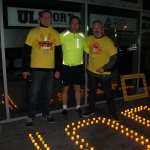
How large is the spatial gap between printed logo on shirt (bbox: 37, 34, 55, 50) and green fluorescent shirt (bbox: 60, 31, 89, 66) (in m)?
0.36

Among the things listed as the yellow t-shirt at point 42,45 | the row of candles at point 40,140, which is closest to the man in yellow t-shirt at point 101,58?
the yellow t-shirt at point 42,45

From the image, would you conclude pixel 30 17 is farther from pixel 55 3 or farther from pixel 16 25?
pixel 55 3

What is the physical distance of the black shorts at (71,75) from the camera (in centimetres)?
439

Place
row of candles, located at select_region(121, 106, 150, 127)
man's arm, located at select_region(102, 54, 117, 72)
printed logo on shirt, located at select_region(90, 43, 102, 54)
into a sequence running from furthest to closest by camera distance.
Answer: row of candles, located at select_region(121, 106, 150, 127) < printed logo on shirt, located at select_region(90, 43, 102, 54) < man's arm, located at select_region(102, 54, 117, 72)

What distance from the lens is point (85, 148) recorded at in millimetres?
3426

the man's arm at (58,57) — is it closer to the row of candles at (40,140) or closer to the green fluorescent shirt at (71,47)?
the green fluorescent shirt at (71,47)

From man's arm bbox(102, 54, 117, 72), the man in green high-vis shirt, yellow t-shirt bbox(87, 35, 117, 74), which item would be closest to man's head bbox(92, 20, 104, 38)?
yellow t-shirt bbox(87, 35, 117, 74)

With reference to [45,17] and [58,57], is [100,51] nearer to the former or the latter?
[58,57]

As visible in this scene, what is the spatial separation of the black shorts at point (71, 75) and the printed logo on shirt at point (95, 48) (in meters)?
0.46

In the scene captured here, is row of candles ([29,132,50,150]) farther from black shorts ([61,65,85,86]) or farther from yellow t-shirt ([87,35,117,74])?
yellow t-shirt ([87,35,117,74])

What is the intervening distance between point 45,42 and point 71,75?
3.08ft

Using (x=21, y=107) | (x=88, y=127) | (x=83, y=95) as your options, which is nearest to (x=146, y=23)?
(x=83, y=95)

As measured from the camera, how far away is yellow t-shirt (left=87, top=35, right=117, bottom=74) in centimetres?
429

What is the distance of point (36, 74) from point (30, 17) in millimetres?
1379
